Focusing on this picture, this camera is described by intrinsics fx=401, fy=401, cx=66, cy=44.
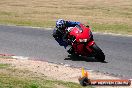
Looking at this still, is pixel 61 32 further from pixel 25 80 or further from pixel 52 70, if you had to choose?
pixel 25 80

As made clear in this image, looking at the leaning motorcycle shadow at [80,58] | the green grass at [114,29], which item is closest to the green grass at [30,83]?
the leaning motorcycle shadow at [80,58]

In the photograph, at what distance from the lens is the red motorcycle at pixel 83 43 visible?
44.2ft

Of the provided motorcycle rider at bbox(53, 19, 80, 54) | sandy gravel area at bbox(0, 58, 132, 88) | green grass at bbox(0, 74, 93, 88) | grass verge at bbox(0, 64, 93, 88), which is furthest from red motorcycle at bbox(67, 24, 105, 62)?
green grass at bbox(0, 74, 93, 88)

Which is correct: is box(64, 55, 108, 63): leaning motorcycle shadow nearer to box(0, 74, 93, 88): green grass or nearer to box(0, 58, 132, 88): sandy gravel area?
box(0, 58, 132, 88): sandy gravel area

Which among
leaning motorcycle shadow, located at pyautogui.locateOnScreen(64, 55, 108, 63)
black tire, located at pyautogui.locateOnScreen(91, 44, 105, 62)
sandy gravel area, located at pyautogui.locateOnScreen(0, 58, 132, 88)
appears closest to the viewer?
sandy gravel area, located at pyautogui.locateOnScreen(0, 58, 132, 88)

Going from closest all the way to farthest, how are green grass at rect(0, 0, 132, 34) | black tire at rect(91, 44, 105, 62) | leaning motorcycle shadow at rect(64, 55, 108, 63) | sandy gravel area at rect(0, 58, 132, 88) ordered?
sandy gravel area at rect(0, 58, 132, 88)
black tire at rect(91, 44, 105, 62)
leaning motorcycle shadow at rect(64, 55, 108, 63)
green grass at rect(0, 0, 132, 34)

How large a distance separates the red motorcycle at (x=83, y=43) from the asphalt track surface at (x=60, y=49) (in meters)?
0.24

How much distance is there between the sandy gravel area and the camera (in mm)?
11000

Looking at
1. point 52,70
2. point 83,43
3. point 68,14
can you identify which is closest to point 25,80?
point 52,70

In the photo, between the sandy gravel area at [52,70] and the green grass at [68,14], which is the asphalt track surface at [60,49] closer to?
the sandy gravel area at [52,70]

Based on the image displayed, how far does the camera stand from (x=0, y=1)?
154ft

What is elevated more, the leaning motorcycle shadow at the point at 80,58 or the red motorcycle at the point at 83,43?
the red motorcycle at the point at 83,43

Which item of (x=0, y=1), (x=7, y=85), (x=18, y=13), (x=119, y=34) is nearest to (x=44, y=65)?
(x=7, y=85)

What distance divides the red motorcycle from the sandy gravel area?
140 cm
